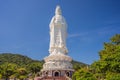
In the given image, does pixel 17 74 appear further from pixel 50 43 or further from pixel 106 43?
pixel 106 43

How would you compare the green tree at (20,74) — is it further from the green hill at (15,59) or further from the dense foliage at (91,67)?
the green hill at (15,59)

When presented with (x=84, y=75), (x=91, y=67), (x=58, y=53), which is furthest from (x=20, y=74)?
(x=84, y=75)

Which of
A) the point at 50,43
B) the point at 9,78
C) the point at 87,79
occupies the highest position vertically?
the point at 50,43

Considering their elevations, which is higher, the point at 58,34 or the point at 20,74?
the point at 58,34

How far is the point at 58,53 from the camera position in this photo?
55.4 m

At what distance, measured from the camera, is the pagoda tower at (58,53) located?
53.0 metres

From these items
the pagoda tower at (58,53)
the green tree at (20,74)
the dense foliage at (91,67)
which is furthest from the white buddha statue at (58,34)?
the green tree at (20,74)

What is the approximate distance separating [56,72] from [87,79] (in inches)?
938

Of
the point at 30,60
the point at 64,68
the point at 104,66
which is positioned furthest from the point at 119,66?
the point at 30,60

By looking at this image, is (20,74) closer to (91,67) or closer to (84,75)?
(91,67)

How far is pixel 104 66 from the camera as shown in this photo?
26688 mm

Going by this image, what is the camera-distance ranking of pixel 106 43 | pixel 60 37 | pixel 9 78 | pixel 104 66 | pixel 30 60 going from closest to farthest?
pixel 104 66 → pixel 106 43 → pixel 9 78 → pixel 60 37 → pixel 30 60

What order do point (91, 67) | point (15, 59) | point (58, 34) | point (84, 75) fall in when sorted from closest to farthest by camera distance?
point (84, 75), point (91, 67), point (58, 34), point (15, 59)

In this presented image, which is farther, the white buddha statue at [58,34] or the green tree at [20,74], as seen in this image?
the white buddha statue at [58,34]
